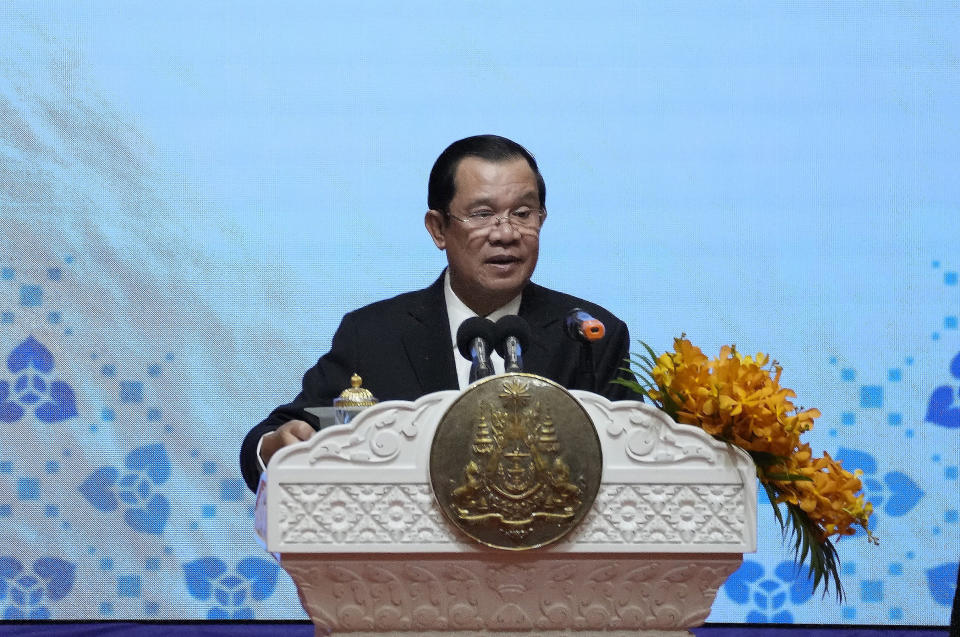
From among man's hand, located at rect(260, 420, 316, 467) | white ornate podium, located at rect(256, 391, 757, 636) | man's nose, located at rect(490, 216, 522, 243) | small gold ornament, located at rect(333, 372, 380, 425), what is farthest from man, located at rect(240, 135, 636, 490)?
white ornate podium, located at rect(256, 391, 757, 636)

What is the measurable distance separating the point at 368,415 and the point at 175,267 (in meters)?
1.84

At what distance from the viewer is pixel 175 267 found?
146 inches

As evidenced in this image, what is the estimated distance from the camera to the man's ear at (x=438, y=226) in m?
2.82

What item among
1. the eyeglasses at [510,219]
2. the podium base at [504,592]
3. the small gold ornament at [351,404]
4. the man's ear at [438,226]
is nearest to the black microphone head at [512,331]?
the small gold ornament at [351,404]

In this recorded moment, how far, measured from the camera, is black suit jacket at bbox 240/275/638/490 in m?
2.64

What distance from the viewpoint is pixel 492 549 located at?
2.01m

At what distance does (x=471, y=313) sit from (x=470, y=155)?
1.11 ft

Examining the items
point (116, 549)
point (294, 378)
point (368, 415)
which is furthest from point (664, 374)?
point (116, 549)

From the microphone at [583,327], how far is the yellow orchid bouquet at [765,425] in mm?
101

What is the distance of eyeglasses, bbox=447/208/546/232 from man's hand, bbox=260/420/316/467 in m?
0.61

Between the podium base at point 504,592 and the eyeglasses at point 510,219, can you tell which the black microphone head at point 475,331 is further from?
the eyeglasses at point 510,219

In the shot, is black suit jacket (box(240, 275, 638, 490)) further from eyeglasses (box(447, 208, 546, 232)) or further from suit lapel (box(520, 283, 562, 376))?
eyeglasses (box(447, 208, 546, 232))

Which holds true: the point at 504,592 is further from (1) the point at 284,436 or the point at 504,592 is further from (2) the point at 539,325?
(2) the point at 539,325

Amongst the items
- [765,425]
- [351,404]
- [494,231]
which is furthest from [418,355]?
[765,425]
